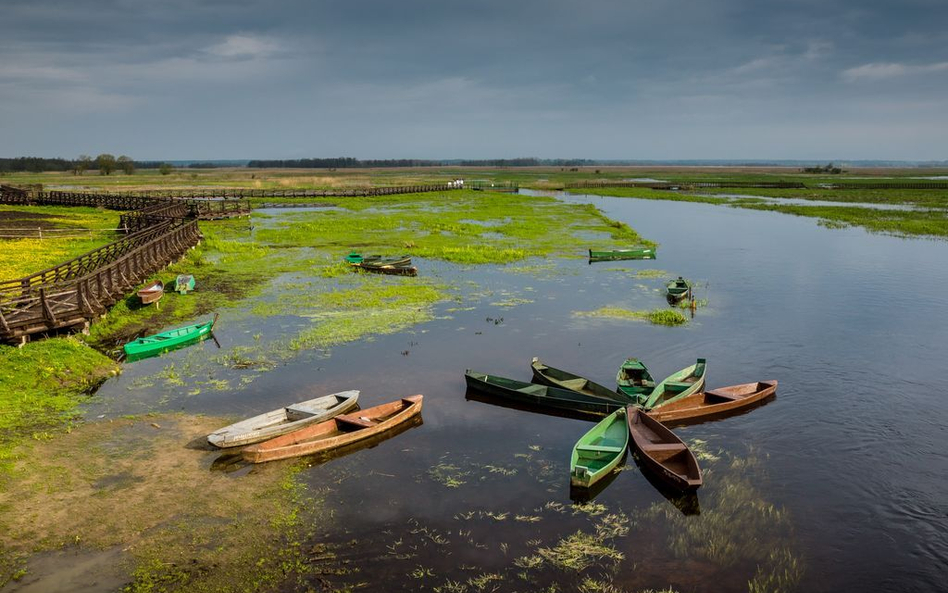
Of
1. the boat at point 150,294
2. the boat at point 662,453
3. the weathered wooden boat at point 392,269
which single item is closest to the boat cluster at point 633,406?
the boat at point 662,453

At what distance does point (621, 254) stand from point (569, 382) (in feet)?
99.1

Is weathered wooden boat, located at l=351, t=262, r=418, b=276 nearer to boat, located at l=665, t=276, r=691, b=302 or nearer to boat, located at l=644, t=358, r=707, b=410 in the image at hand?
boat, located at l=665, t=276, r=691, b=302

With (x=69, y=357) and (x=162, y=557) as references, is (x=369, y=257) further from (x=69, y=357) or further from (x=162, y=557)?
(x=162, y=557)

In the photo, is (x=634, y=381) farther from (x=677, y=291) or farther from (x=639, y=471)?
(x=677, y=291)

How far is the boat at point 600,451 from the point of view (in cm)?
1577

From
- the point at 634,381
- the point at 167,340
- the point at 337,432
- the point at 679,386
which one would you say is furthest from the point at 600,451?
the point at 167,340

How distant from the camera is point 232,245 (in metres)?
52.9

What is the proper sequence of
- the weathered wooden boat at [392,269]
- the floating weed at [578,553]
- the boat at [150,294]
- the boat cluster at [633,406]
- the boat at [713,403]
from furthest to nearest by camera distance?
1. the weathered wooden boat at [392,269]
2. the boat at [150,294]
3. the boat at [713,403]
4. the boat cluster at [633,406]
5. the floating weed at [578,553]

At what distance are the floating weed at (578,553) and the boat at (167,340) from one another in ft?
64.9

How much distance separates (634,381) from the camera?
22484 millimetres

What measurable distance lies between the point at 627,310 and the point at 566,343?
7.38 meters

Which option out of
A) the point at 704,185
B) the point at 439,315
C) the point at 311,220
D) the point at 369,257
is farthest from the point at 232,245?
the point at 704,185

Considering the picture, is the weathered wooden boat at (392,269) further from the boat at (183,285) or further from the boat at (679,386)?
the boat at (679,386)

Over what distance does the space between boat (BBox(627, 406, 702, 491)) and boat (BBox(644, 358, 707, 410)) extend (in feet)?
3.63
